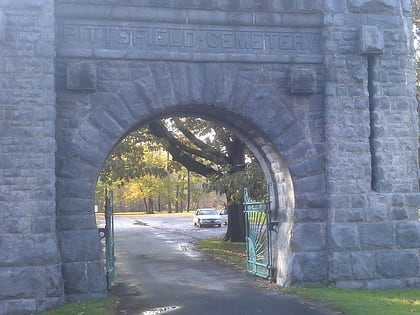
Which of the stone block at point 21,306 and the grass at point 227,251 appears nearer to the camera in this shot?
the stone block at point 21,306

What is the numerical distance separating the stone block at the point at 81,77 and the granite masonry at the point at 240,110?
27mm

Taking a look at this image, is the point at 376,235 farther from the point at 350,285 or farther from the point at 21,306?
the point at 21,306

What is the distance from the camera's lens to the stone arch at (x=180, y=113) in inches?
369

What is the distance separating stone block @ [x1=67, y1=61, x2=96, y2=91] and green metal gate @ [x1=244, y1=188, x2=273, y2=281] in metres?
4.19

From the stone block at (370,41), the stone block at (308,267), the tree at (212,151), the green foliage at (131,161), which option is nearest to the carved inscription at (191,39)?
the stone block at (370,41)

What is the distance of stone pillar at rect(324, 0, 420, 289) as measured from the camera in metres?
10.2

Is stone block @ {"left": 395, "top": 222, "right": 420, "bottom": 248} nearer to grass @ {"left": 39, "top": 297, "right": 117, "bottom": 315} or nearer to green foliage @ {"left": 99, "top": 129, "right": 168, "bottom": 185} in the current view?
grass @ {"left": 39, "top": 297, "right": 117, "bottom": 315}

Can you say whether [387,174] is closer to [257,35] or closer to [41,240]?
[257,35]

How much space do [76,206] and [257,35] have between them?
4.37 metres

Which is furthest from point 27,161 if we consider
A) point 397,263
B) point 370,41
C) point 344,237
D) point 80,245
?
point 397,263

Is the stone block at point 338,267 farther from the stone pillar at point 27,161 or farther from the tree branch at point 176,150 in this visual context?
the tree branch at point 176,150

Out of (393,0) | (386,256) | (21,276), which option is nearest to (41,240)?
(21,276)

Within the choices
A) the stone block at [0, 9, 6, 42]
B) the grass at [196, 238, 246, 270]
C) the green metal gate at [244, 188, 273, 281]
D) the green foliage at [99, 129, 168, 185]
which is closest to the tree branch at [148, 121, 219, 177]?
the green foliage at [99, 129, 168, 185]

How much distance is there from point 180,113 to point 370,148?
3583 mm
